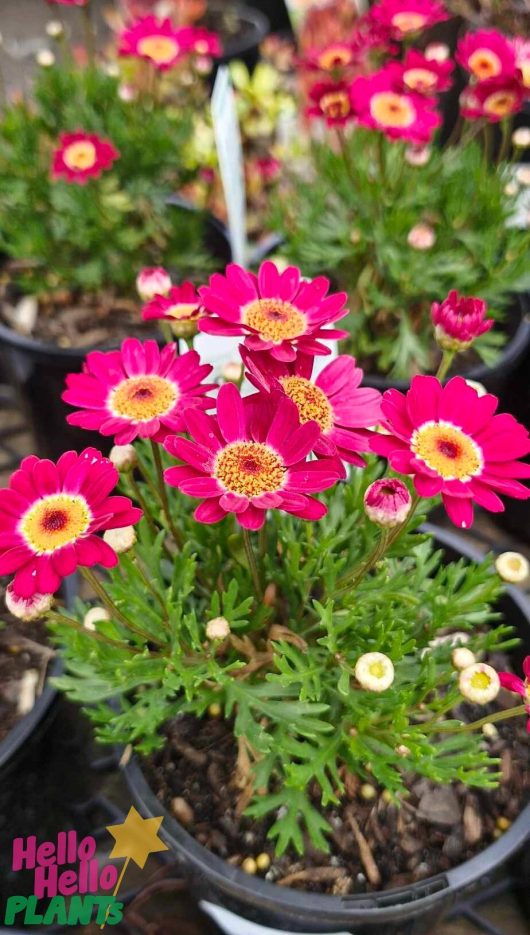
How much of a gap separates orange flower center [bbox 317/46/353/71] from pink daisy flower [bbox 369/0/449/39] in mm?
85

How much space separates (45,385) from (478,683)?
1030mm

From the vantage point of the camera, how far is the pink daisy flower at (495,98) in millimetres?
1155

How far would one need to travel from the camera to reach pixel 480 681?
2.23ft

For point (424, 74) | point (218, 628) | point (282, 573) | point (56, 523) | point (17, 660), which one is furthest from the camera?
point (424, 74)

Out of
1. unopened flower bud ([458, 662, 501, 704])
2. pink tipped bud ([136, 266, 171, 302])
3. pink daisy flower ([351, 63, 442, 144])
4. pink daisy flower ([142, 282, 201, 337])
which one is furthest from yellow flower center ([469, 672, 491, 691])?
pink daisy flower ([351, 63, 442, 144])

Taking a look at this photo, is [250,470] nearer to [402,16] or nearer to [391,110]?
[391,110]

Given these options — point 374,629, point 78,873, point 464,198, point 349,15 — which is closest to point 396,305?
point 464,198

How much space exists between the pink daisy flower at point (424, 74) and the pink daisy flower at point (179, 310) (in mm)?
594

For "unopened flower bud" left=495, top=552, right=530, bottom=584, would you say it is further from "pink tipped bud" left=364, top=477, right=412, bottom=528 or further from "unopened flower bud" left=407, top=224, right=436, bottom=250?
"unopened flower bud" left=407, top=224, right=436, bottom=250

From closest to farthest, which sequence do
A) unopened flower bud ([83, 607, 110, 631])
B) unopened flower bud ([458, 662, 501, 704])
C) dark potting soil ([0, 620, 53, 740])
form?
unopened flower bud ([458, 662, 501, 704])
unopened flower bud ([83, 607, 110, 631])
dark potting soil ([0, 620, 53, 740])

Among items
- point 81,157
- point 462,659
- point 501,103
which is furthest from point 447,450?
point 81,157

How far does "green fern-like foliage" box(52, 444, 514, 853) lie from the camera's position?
733 millimetres

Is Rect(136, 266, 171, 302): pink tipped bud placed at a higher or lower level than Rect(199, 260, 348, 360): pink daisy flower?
lower

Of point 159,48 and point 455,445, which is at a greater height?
point 159,48
